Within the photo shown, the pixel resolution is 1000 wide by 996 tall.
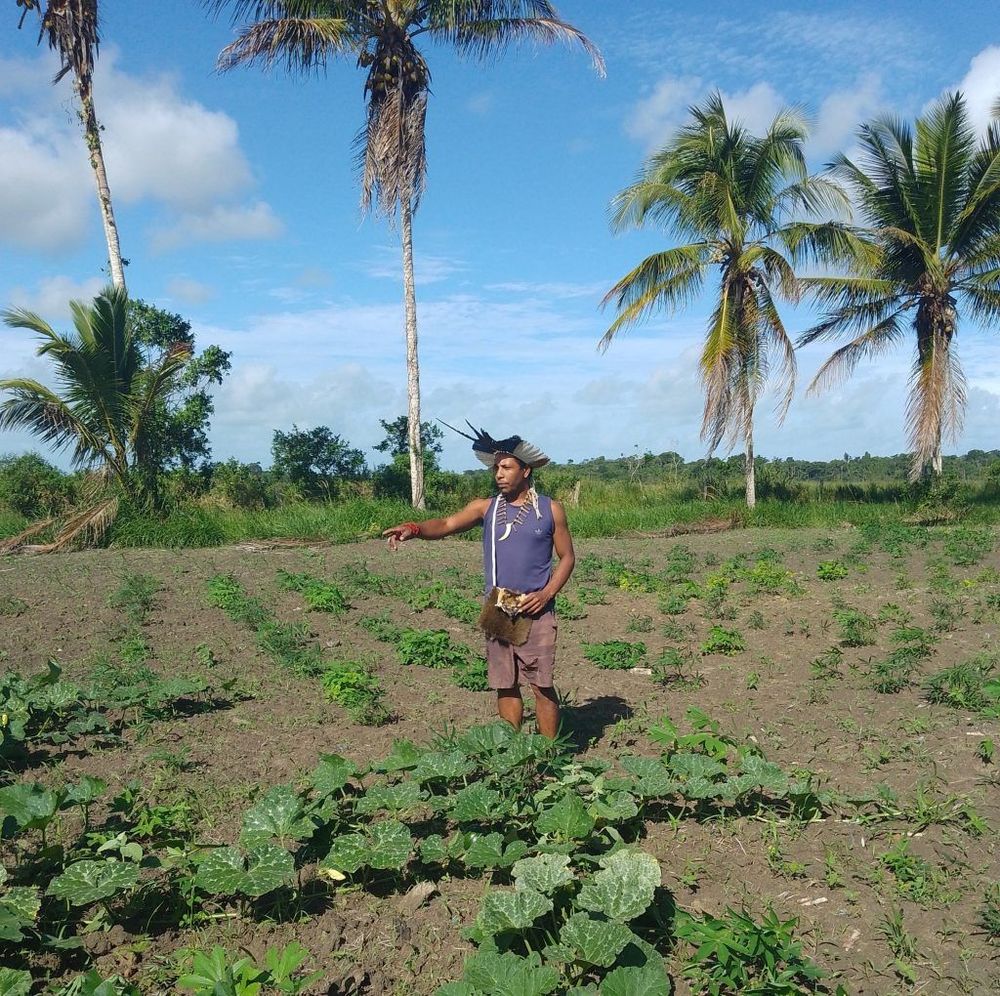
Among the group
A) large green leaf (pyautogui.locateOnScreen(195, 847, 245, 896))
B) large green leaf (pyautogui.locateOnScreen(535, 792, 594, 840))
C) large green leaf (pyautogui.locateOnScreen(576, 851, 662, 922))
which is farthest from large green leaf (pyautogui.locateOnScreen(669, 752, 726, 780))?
large green leaf (pyautogui.locateOnScreen(195, 847, 245, 896))

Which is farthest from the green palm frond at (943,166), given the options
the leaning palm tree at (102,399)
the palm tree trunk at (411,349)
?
the leaning palm tree at (102,399)

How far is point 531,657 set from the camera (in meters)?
5.22

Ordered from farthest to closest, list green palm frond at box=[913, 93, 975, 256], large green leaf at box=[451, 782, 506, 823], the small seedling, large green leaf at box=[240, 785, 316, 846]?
green palm frond at box=[913, 93, 975, 256] → the small seedling → large green leaf at box=[451, 782, 506, 823] → large green leaf at box=[240, 785, 316, 846]

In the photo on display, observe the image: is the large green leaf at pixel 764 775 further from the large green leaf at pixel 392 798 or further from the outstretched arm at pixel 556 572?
the large green leaf at pixel 392 798

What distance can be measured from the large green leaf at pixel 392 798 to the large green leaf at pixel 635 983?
1297 mm

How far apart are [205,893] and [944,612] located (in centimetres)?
713

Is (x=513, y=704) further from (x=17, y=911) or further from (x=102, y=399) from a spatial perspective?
(x=102, y=399)

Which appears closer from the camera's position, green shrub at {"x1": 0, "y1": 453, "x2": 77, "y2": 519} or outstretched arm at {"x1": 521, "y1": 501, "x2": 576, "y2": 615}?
outstretched arm at {"x1": 521, "y1": 501, "x2": 576, "y2": 615}

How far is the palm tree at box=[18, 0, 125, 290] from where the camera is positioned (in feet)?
58.1

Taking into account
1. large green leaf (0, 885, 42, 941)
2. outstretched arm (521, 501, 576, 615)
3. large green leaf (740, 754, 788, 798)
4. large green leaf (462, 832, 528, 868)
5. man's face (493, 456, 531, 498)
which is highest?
man's face (493, 456, 531, 498)

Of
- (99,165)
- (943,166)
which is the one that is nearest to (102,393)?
(99,165)

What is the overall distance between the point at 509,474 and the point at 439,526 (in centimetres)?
54

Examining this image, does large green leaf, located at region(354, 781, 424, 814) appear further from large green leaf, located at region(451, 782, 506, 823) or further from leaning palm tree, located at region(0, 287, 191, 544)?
leaning palm tree, located at region(0, 287, 191, 544)

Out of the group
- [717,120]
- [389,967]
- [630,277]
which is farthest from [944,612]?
[717,120]
